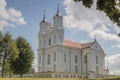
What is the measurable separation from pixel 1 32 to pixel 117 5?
4191 centimetres

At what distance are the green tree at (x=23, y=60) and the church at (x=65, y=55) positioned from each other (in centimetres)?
1563

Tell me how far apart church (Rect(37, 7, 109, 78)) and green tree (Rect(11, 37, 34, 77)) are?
15.6 metres

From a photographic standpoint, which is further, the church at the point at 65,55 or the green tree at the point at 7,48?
the church at the point at 65,55

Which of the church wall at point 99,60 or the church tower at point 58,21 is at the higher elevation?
the church tower at point 58,21

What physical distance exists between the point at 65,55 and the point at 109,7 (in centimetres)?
6421

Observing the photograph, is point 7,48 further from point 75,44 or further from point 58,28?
point 75,44

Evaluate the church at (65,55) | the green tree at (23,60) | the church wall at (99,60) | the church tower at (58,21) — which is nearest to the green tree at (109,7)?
the green tree at (23,60)

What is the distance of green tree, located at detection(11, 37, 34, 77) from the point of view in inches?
2035

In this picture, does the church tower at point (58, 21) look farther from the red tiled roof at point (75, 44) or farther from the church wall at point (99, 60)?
the church wall at point (99, 60)

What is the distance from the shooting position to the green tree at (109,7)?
7993 millimetres

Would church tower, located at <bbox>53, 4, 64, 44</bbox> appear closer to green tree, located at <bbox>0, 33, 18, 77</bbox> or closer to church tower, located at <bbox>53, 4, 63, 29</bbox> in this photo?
church tower, located at <bbox>53, 4, 63, 29</bbox>

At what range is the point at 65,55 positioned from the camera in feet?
237

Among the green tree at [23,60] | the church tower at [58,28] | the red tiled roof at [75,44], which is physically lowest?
the green tree at [23,60]

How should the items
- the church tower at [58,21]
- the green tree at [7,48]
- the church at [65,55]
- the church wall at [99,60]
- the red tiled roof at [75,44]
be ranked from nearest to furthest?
the green tree at [7,48] < the church at [65,55] < the church tower at [58,21] < the red tiled roof at [75,44] < the church wall at [99,60]
